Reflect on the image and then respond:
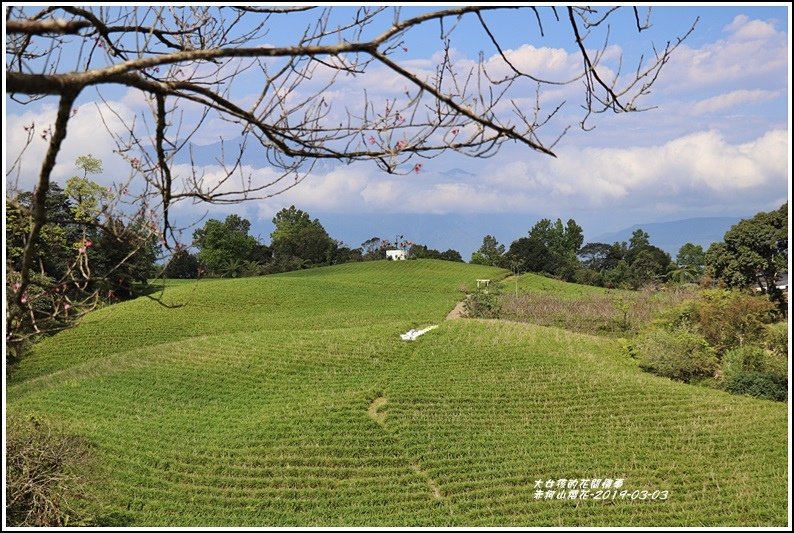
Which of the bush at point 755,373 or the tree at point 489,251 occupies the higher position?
the tree at point 489,251

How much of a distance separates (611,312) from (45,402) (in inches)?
1110

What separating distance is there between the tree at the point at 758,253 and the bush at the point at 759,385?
12.0 meters

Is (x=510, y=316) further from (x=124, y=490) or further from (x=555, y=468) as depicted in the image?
(x=124, y=490)

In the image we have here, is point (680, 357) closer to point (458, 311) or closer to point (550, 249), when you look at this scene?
point (458, 311)

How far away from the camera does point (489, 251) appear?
71375 millimetres

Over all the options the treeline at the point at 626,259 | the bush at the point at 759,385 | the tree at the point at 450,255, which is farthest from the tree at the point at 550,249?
the bush at the point at 759,385

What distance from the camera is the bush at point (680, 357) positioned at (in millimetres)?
23031

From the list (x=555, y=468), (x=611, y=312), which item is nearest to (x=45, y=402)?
(x=555, y=468)

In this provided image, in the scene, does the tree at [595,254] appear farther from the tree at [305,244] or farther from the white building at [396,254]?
the tree at [305,244]

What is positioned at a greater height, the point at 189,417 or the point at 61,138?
the point at 61,138

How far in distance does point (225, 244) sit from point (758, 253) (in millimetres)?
40311

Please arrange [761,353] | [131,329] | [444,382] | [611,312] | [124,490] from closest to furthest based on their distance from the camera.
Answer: [124,490], [444,382], [761,353], [131,329], [611,312]

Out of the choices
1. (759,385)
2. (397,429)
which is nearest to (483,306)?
(759,385)

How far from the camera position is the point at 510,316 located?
36125 mm
